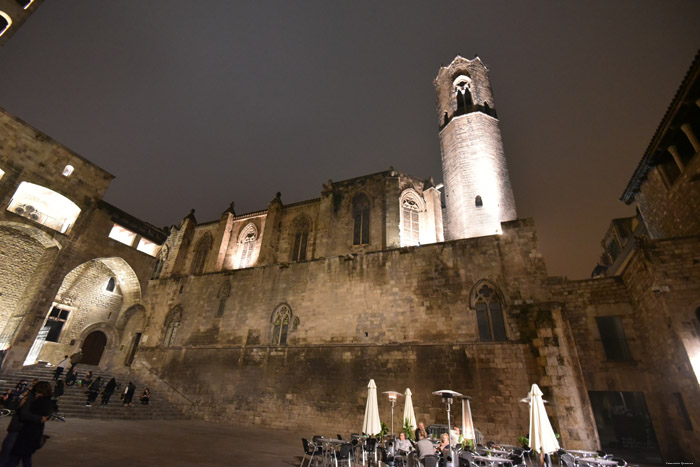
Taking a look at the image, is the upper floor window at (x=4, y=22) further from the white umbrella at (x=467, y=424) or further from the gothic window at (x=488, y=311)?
the white umbrella at (x=467, y=424)

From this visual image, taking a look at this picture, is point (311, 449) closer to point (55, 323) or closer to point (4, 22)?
point (55, 323)

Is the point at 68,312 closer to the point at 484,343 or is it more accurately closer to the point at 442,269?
the point at 442,269

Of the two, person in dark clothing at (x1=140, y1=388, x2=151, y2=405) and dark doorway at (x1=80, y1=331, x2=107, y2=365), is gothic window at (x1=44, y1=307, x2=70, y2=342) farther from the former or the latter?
person in dark clothing at (x1=140, y1=388, x2=151, y2=405)

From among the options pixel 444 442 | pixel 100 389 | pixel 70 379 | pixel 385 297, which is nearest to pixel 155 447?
pixel 444 442

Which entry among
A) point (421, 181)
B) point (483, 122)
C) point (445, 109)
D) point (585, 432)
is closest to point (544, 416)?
point (585, 432)

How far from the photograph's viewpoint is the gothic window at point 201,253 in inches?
876

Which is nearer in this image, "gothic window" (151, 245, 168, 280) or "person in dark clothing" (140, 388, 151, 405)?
"person in dark clothing" (140, 388, 151, 405)

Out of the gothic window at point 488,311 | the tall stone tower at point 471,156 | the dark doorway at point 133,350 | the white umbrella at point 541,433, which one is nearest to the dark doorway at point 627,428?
the gothic window at point 488,311

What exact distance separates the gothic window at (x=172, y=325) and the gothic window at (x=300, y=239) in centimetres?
745

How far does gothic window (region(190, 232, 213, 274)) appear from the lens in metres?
22.2

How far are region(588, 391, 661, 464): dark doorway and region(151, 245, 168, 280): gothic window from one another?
25988mm

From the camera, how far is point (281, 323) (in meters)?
15.6

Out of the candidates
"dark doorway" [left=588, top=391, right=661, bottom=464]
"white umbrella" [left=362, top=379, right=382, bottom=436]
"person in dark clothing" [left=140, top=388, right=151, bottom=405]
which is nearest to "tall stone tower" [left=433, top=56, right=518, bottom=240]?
"dark doorway" [left=588, top=391, right=661, bottom=464]

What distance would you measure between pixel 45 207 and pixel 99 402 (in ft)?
41.3
